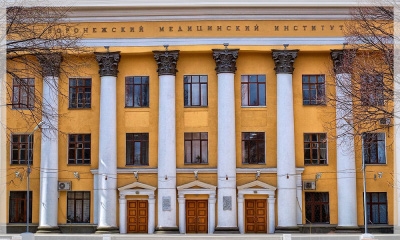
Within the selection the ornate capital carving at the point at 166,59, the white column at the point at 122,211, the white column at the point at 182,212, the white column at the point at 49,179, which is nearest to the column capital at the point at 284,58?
the ornate capital carving at the point at 166,59

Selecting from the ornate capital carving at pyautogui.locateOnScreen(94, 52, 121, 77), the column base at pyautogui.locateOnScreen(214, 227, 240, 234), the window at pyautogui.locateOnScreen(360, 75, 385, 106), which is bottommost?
the column base at pyautogui.locateOnScreen(214, 227, 240, 234)

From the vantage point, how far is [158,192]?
3659 centimetres

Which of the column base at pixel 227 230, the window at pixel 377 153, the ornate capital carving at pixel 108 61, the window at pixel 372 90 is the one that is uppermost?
the ornate capital carving at pixel 108 61

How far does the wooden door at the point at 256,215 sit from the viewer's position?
3675cm

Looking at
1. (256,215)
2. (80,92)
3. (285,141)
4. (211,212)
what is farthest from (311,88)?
(80,92)

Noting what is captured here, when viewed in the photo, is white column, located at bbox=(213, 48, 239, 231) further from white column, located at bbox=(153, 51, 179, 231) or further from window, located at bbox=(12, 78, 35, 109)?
window, located at bbox=(12, 78, 35, 109)

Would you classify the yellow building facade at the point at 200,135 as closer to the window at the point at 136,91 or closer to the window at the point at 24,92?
the window at the point at 136,91

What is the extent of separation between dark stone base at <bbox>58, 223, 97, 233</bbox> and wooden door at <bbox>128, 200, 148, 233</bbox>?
6.01ft

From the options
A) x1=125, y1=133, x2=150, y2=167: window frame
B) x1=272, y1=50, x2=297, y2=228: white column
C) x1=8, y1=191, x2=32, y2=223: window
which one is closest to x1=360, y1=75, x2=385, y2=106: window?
x1=272, y1=50, x2=297, y2=228: white column

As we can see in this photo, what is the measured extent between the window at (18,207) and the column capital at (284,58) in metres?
14.1

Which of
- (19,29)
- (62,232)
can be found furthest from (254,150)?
(19,29)

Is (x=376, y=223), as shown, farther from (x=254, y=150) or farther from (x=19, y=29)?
(x=19, y=29)

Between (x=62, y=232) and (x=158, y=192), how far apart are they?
521 centimetres

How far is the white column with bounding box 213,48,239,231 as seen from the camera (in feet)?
119
